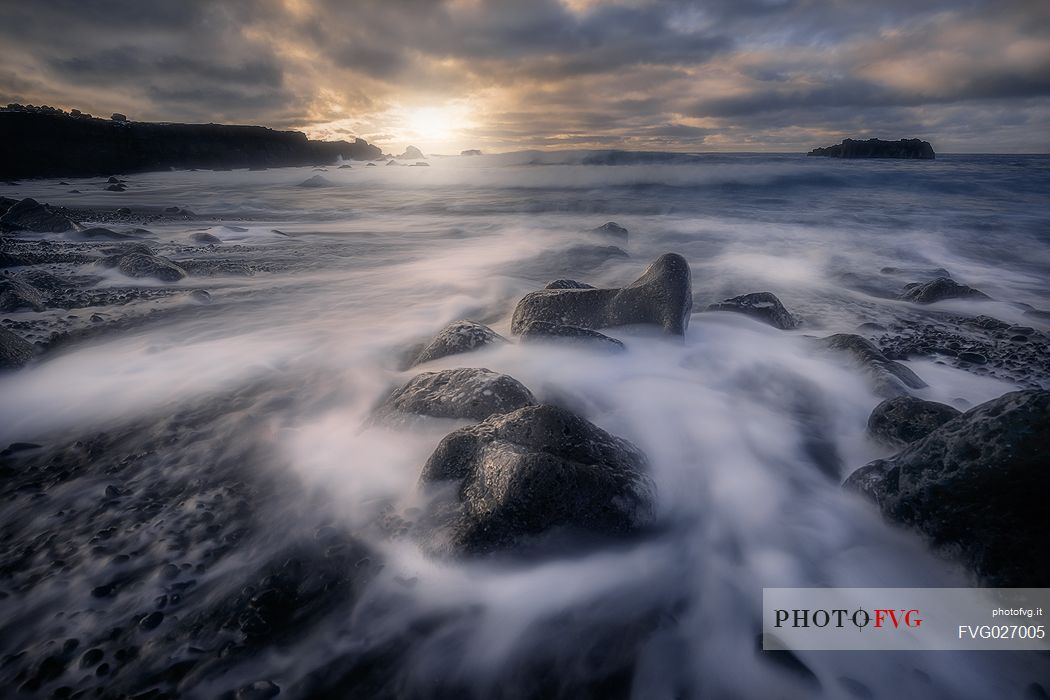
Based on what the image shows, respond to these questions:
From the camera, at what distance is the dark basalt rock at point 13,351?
4.74 meters

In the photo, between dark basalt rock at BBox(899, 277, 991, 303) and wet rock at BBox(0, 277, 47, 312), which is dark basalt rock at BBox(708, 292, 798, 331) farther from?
wet rock at BBox(0, 277, 47, 312)

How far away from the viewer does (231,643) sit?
2240 millimetres

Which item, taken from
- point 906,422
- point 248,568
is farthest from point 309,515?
point 906,422

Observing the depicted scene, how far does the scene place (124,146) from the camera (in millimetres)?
51531

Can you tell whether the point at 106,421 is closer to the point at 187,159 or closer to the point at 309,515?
the point at 309,515

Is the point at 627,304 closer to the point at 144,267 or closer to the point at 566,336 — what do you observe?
the point at 566,336

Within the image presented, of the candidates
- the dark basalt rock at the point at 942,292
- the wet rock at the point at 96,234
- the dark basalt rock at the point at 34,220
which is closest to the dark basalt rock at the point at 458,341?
the dark basalt rock at the point at 942,292

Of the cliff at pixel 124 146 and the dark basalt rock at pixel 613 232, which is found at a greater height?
the cliff at pixel 124 146

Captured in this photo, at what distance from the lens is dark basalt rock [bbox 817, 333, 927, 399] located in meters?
4.57

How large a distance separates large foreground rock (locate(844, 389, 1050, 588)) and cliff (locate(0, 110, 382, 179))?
61.1 metres

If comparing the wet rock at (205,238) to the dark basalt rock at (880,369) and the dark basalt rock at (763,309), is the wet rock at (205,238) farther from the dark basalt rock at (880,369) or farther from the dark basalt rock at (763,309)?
the dark basalt rock at (880,369)

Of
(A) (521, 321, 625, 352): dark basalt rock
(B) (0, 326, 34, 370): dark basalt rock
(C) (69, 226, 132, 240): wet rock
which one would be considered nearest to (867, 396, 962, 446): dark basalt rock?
(A) (521, 321, 625, 352): dark basalt rock

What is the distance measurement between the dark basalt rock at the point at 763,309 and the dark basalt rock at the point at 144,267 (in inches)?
363

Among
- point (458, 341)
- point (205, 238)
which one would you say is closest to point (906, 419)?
point (458, 341)
